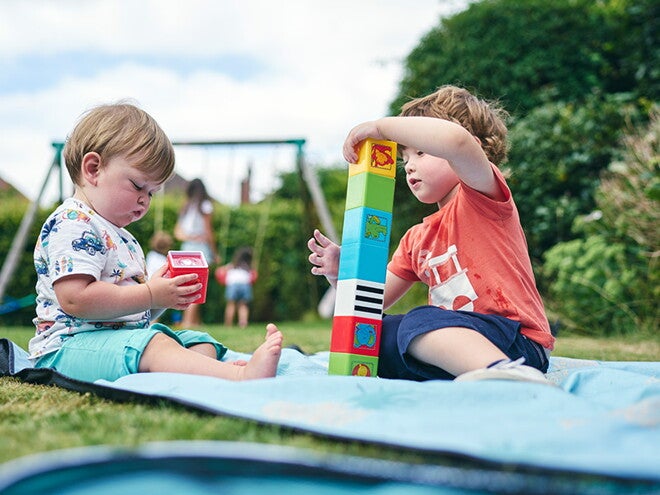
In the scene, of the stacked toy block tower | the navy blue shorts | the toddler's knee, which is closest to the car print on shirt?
the toddler's knee

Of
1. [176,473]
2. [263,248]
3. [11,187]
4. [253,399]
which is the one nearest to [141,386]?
[253,399]

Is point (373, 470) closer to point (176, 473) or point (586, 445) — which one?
point (176, 473)

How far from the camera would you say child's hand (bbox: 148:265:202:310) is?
6.12ft

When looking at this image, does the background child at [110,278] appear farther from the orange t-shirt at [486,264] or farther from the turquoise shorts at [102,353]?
the orange t-shirt at [486,264]

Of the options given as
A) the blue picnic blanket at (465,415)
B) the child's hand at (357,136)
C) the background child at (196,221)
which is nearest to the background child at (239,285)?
the background child at (196,221)

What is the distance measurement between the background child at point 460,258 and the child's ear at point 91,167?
671mm

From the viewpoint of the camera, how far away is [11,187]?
9.41 m

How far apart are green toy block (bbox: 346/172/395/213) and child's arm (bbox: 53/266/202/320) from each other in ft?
1.66

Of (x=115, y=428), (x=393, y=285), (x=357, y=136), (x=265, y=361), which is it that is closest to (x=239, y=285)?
(x=393, y=285)

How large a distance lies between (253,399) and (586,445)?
1.97 ft

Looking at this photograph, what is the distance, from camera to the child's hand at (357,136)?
185 centimetres

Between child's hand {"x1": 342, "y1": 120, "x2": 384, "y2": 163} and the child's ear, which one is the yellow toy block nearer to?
child's hand {"x1": 342, "y1": 120, "x2": 384, "y2": 163}

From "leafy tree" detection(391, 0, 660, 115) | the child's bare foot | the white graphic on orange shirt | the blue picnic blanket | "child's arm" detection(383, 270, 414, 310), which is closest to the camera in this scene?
the blue picnic blanket

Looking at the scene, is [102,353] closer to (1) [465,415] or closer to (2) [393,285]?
(2) [393,285]
